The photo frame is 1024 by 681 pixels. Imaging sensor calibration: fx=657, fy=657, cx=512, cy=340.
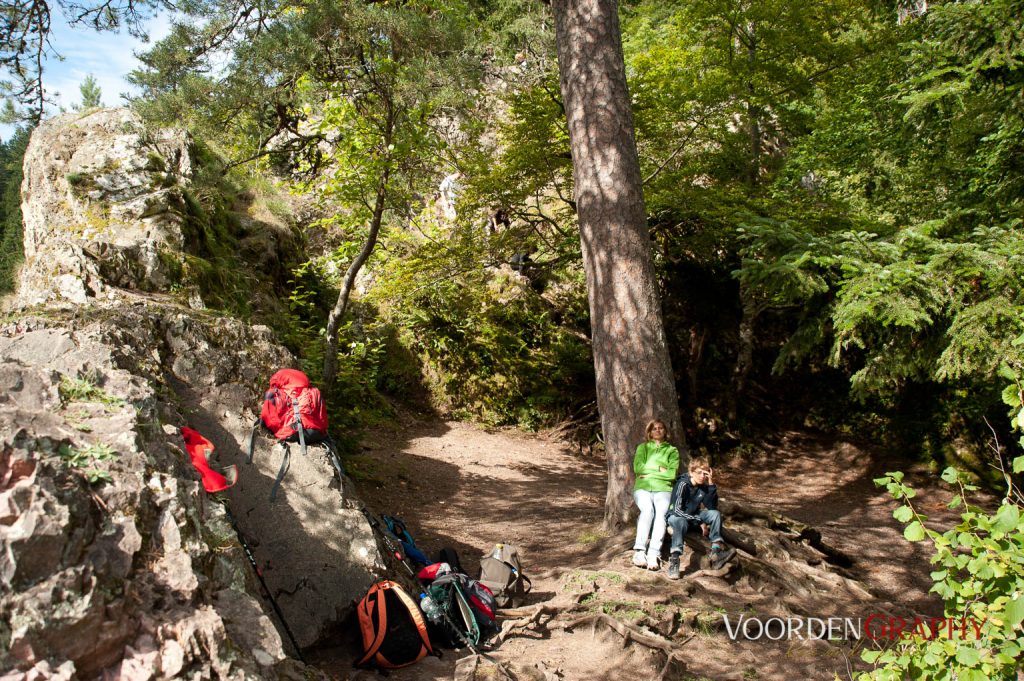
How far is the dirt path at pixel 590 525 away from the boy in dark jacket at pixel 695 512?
0.71 feet

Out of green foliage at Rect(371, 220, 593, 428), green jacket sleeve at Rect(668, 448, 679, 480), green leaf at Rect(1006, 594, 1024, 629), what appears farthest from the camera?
green foliage at Rect(371, 220, 593, 428)

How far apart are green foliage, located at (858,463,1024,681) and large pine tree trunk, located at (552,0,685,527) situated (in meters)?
3.88

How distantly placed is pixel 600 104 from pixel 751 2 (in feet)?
21.2

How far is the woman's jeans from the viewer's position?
5473 millimetres

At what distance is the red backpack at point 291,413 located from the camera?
4936mm

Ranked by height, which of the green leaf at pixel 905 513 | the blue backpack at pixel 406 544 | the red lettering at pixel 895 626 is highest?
the green leaf at pixel 905 513

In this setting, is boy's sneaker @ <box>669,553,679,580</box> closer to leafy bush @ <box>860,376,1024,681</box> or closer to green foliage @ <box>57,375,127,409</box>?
leafy bush @ <box>860,376,1024,681</box>

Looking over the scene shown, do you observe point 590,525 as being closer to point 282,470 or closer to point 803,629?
point 803,629

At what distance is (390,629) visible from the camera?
12.7 feet

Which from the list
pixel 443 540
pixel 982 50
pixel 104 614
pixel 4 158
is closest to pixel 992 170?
pixel 982 50

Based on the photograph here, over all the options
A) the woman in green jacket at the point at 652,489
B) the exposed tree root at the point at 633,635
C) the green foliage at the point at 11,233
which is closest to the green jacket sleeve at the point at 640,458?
the woman in green jacket at the point at 652,489

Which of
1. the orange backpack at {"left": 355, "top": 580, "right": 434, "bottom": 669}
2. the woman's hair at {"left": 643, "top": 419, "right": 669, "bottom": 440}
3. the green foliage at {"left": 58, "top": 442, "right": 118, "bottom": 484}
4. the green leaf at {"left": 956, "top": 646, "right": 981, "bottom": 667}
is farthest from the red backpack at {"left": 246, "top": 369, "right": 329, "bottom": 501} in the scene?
the green leaf at {"left": 956, "top": 646, "right": 981, "bottom": 667}

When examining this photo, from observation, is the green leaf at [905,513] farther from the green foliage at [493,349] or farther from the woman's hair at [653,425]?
the green foliage at [493,349]

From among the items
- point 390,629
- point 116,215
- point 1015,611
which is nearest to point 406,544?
point 390,629
